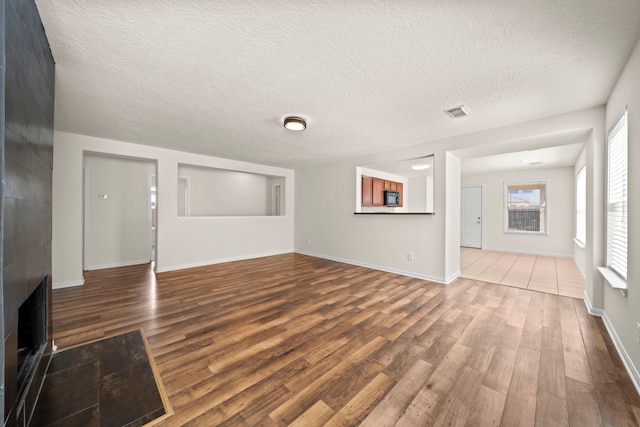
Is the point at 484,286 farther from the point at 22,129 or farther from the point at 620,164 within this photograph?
the point at 22,129

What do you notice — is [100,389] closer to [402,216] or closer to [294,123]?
[294,123]

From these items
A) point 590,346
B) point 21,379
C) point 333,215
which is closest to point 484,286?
point 590,346

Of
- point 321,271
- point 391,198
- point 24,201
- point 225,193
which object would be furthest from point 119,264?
point 391,198

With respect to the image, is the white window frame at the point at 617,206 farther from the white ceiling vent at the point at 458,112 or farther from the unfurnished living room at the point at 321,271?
the white ceiling vent at the point at 458,112

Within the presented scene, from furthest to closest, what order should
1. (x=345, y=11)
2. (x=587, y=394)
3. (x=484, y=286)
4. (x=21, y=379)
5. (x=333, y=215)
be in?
(x=333, y=215)
(x=484, y=286)
(x=587, y=394)
(x=345, y=11)
(x=21, y=379)

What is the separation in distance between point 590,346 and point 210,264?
5593 mm

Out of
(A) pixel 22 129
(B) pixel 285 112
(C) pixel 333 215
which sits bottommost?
(C) pixel 333 215

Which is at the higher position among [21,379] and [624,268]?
[624,268]

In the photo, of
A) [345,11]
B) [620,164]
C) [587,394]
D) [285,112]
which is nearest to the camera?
[345,11]

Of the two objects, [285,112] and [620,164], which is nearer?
[620,164]

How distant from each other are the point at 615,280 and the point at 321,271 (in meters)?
3.60

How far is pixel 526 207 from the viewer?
21.9 ft

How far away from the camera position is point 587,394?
5.03 ft

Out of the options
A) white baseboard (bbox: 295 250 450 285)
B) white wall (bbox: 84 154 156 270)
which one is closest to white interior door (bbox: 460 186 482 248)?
white baseboard (bbox: 295 250 450 285)
